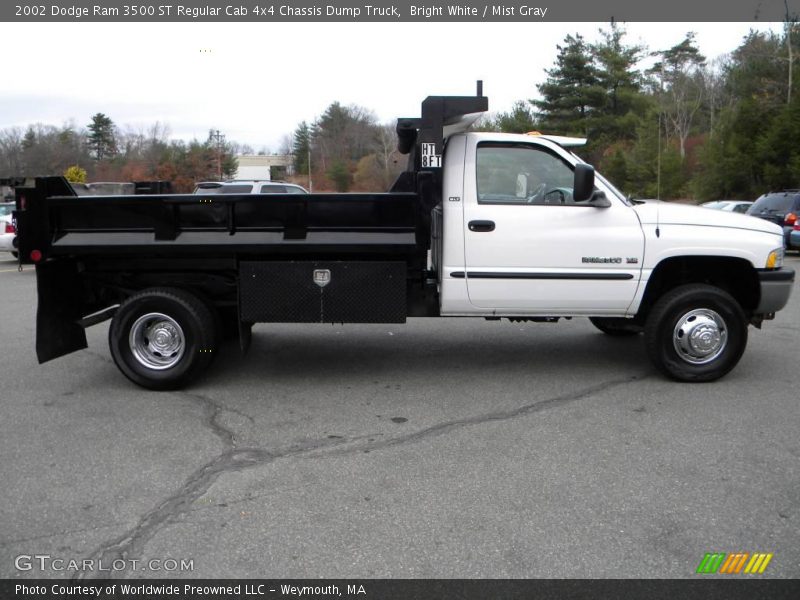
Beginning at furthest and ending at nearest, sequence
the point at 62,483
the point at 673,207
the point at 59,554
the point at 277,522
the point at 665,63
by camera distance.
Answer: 1. the point at 665,63
2. the point at 673,207
3. the point at 62,483
4. the point at 277,522
5. the point at 59,554

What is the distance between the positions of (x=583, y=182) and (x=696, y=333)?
5.58 feet

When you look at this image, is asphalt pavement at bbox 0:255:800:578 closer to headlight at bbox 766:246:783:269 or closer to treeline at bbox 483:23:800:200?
headlight at bbox 766:246:783:269

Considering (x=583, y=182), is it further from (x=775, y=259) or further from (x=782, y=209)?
(x=782, y=209)

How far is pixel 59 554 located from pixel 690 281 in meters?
5.36

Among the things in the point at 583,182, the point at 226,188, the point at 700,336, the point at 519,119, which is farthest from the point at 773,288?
the point at 519,119

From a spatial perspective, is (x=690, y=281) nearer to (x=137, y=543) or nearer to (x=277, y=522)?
(x=277, y=522)

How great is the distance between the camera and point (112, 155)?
211 feet

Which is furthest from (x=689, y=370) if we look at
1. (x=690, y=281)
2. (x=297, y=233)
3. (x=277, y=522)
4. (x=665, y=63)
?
(x=665, y=63)

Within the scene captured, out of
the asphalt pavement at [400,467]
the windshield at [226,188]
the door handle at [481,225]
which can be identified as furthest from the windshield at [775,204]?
the door handle at [481,225]

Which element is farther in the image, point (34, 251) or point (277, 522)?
point (34, 251)

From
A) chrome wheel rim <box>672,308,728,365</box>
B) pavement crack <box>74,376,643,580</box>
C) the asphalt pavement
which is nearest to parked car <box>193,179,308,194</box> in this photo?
the asphalt pavement

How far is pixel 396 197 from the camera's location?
5.73m

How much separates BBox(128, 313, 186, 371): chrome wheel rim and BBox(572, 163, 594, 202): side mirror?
3.48m

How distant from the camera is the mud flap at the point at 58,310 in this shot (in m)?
5.93
